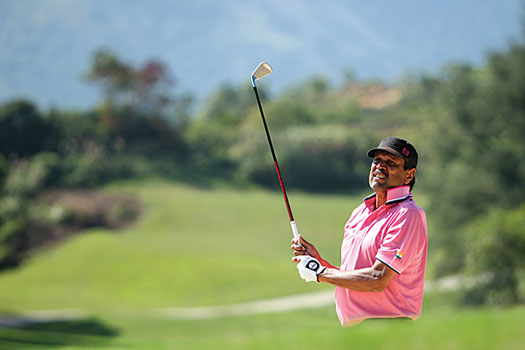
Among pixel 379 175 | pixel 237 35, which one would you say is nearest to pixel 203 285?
pixel 379 175

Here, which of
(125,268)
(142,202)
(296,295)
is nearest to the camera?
(296,295)

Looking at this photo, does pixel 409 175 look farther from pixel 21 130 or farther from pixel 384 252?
pixel 21 130

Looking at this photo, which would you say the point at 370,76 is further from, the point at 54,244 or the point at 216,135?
the point at 54,244

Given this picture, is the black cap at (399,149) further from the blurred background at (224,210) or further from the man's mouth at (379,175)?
the blurred background at (224,210)

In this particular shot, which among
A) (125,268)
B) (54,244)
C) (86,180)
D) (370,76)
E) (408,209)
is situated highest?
(370,76)

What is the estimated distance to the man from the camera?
182cm

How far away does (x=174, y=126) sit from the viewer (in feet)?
137

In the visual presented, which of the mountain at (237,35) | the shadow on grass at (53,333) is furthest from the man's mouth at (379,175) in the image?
the mountain at (237,35)

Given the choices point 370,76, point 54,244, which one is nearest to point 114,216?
point 54,244

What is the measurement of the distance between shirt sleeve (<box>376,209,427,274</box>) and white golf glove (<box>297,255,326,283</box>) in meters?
0.21

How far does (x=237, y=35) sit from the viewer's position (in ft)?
449

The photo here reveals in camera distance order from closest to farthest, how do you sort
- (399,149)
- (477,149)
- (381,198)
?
(399,149) < (381,198) < (477,149)

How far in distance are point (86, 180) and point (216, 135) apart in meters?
12.6

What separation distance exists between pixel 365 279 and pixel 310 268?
0.20 meters
